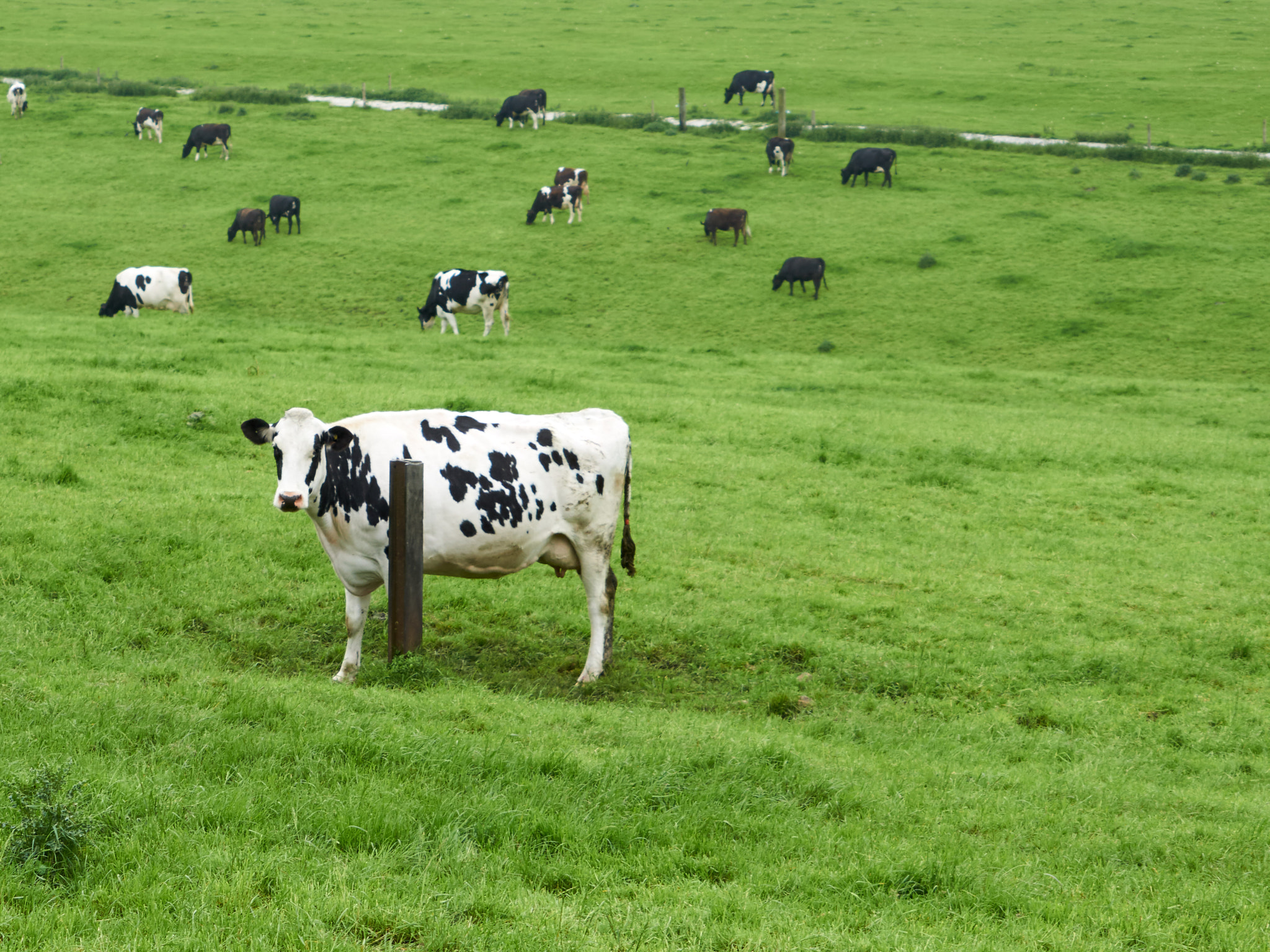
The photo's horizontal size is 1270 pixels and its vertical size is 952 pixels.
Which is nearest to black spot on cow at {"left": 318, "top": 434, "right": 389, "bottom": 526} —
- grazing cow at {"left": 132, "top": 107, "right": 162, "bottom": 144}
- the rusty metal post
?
the rusty metal post

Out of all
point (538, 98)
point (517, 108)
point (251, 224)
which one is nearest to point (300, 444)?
point (251, 224)

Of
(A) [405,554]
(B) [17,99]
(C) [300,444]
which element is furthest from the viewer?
(B) [17,99]

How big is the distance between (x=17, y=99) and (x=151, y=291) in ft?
83.1

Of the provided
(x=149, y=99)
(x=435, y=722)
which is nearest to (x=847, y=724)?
(x=435, y=722)

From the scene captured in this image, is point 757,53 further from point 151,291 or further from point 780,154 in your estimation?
point 151,291

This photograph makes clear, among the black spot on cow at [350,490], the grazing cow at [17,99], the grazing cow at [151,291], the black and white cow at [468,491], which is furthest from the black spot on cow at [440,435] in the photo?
the grazing cow at [17,99]

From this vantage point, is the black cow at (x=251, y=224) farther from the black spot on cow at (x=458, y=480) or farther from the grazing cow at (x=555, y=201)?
the black spot on cow at (x=458, y=480)

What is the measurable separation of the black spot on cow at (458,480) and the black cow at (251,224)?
92.3 ft

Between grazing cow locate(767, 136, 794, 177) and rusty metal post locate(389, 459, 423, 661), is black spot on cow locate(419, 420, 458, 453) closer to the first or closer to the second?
rusty metal post locate(389, 459, 423, 661)

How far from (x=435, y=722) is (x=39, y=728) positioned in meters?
2.28

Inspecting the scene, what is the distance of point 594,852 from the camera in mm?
5938

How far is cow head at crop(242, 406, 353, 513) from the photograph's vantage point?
8938mm

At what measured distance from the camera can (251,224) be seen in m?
35.0

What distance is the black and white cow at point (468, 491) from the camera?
9.32 meters
